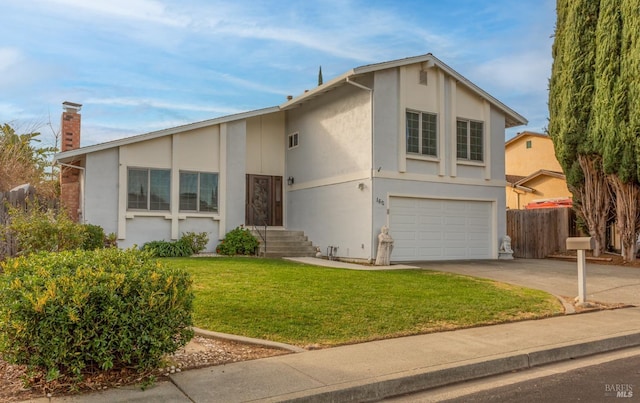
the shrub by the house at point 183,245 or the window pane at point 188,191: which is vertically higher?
the window pane at point 188,191

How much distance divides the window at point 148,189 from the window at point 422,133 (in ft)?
26.7

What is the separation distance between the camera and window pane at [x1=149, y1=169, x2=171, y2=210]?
16.8 meters

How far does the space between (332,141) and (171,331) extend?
13591mm

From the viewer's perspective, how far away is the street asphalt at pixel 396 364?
181 inches

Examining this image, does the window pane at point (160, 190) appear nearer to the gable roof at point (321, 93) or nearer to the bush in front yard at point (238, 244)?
the gable roof at point (321, 93)

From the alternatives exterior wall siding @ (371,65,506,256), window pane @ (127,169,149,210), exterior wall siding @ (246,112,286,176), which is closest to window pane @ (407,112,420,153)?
exterior wall siding @ (371,65,506,256)

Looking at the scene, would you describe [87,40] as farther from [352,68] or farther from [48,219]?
[352,68]

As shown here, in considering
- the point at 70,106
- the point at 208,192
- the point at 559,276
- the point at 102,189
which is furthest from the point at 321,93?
the point at 559,276

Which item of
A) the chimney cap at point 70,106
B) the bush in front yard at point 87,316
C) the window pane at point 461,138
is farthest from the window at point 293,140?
the bush in front yard at point 87,316

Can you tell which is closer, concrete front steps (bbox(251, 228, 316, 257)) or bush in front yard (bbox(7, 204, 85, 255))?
bush in front yard (bbox(7, 204, 85, 255))

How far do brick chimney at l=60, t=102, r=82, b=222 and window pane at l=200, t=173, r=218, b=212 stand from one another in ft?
13.2

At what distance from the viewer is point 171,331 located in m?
4.86
